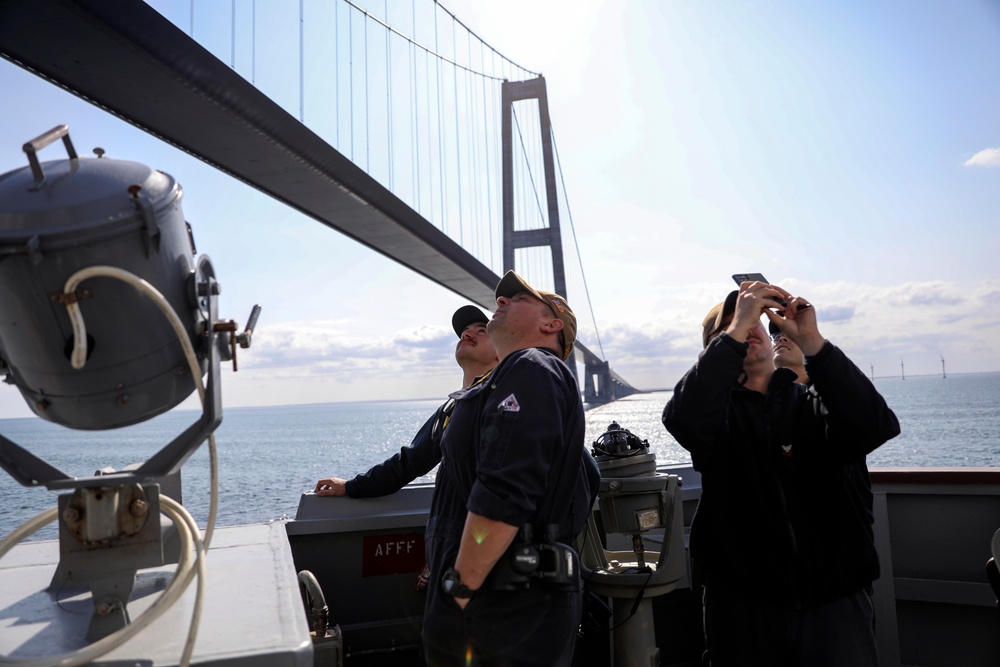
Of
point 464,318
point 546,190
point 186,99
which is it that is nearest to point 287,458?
point 546,190

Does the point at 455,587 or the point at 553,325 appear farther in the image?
the point at 553,325

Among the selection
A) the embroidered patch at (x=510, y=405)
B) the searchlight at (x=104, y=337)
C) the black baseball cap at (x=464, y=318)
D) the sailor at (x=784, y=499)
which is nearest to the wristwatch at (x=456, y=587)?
the embroidered patch at (x=510, y=405)

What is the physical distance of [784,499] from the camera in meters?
1.45

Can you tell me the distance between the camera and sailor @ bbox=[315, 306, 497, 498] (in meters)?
1.89

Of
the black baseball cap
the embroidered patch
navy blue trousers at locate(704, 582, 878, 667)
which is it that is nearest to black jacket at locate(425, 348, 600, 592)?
the embroidered patch

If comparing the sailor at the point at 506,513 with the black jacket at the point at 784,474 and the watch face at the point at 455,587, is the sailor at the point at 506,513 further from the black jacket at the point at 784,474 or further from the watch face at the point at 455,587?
the black jacket at the point at 784,474

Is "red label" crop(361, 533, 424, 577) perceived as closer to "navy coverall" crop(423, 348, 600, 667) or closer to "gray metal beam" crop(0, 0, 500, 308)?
"navy coverall" crop(423, 348, 600, 667)

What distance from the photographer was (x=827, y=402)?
55.9 inches

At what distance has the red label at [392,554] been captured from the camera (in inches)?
81.7

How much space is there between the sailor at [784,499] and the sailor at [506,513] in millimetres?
312

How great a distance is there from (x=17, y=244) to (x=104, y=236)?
0.27ft

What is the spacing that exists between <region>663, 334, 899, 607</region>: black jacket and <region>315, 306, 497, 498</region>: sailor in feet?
1.93

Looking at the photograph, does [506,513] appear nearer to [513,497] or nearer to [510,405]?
→ [513,497]

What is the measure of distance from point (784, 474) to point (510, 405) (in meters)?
0.64
